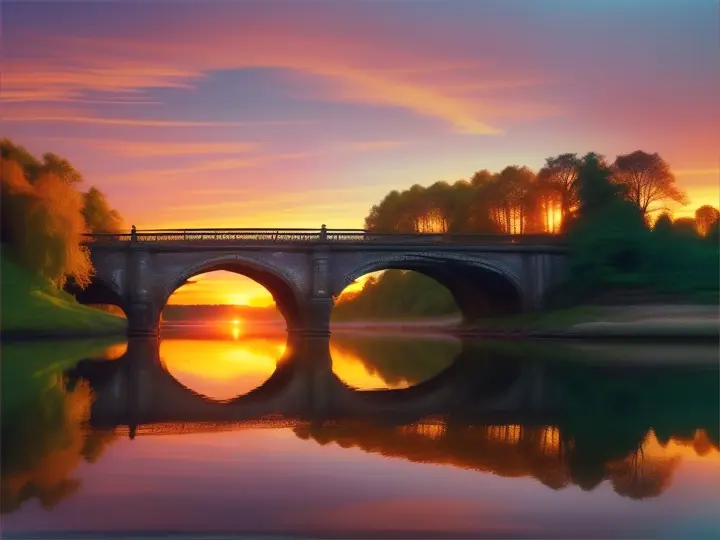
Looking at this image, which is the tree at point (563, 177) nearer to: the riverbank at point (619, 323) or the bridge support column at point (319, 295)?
the riverbank at point (619, 323)

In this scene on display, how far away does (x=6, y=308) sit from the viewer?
41.5m

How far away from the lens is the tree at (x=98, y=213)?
6284cm

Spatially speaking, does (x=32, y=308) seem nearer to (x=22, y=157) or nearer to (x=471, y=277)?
(x=22, y=157)

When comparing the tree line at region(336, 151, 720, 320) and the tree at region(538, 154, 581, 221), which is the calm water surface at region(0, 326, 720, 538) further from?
the tree at region(538, 154, 581, 221)

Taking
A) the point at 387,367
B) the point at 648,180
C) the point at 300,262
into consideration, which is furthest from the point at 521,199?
the point at 387,367

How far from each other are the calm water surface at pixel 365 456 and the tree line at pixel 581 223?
32518 millimetres

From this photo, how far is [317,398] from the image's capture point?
1645 centimetres

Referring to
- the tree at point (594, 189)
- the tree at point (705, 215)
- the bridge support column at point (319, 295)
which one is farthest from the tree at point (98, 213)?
the tree at point (705, 215)

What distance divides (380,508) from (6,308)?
38651 millimetres

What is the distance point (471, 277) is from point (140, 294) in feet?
80.5

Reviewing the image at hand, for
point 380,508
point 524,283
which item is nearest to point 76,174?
point 524,283

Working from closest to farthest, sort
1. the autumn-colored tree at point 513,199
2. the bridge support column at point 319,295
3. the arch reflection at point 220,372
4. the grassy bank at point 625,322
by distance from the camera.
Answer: the arch reflection at point 220,372, the grassy bank at point 625,322, the bridge support column at point 319,295, the autumn-colored tree at point 513,199

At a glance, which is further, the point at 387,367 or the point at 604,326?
the point at 604,326

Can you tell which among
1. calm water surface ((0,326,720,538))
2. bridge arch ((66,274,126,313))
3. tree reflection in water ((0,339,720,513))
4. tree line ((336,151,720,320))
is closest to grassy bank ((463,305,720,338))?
tree line ((336,151,720,320))
